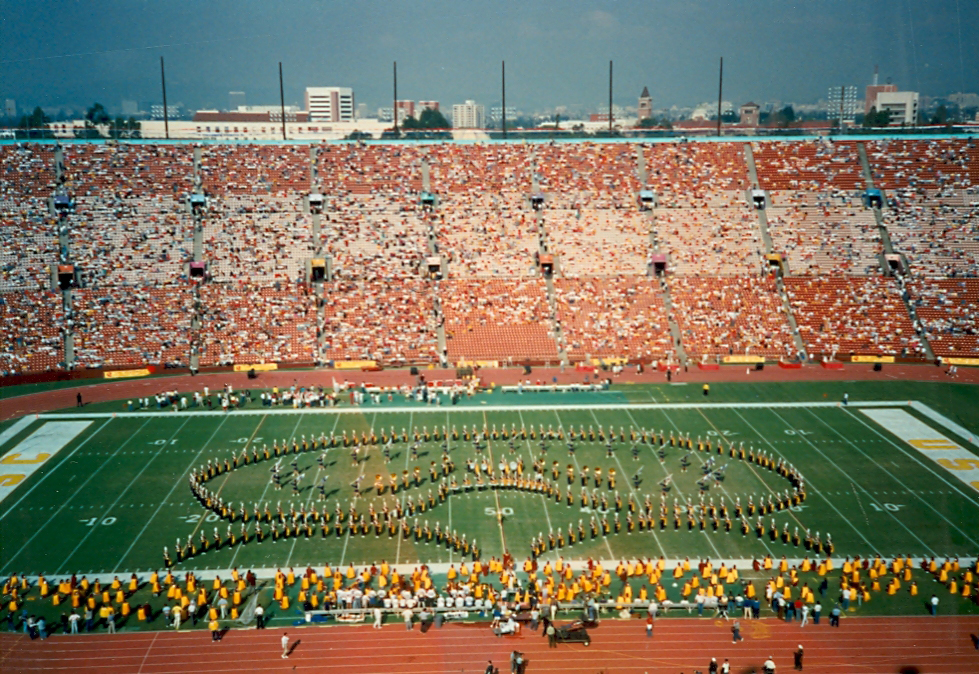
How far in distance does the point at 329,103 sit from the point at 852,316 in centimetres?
12181

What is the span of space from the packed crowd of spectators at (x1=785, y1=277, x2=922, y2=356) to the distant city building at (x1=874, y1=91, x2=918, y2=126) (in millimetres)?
14698

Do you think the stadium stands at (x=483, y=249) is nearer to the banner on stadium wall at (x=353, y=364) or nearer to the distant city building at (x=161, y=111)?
the banner on stadium wall at (x=353, y=364)

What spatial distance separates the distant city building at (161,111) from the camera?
64.2m

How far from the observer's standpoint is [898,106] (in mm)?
58812

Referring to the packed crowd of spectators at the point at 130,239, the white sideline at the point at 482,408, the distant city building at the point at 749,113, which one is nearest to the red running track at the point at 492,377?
the white sideline at the point at 482,408

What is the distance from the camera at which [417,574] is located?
2255cm

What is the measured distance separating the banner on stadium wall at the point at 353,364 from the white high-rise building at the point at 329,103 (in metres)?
108

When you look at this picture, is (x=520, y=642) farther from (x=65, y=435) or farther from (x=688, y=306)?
(x=688, y=306)

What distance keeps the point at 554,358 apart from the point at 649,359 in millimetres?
5212

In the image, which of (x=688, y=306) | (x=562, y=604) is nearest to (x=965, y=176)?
(x=688, y=306)

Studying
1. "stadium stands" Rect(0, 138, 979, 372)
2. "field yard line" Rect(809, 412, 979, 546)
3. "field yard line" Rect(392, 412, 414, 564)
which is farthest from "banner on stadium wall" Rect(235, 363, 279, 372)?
"field yard line" Rect(809, 412, 979, 546)

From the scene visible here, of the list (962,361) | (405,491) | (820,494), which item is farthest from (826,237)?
(405,491)

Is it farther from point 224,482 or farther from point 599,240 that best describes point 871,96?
point 224,482

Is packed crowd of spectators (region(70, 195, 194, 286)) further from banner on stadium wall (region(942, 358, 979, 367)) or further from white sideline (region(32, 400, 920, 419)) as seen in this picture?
banner on stadium wall (region(942, 358, 979, 367))
